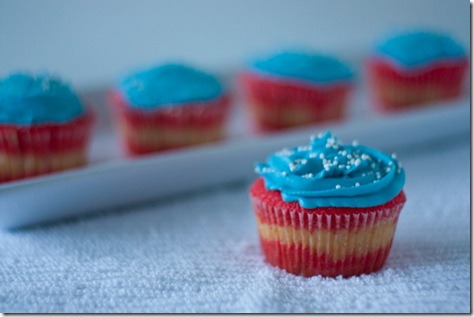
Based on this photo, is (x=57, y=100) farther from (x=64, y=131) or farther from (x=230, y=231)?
(x=230, y=231)

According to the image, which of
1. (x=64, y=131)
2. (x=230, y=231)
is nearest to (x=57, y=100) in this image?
(x=64, y=131)

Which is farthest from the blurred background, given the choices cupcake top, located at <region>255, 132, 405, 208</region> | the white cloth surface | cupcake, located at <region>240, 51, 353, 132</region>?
cupcake top, located at <region>255, 132, 405, 208</region>

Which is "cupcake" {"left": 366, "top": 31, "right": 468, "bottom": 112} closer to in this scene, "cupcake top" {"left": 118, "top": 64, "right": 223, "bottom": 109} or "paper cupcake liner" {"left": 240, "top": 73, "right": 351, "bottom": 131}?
"paper cupcake liner" {"left": 240, "top": 73, "right": 351, "bottom": 131}

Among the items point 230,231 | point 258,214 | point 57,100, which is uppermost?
point 57,100

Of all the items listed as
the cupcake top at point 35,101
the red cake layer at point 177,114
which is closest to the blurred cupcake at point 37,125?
the cupcake top at point 35,101

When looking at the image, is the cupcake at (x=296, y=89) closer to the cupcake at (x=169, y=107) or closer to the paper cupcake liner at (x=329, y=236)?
the cupcake at (x=169, y=107)

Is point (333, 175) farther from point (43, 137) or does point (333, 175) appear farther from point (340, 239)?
point (43, 137)
